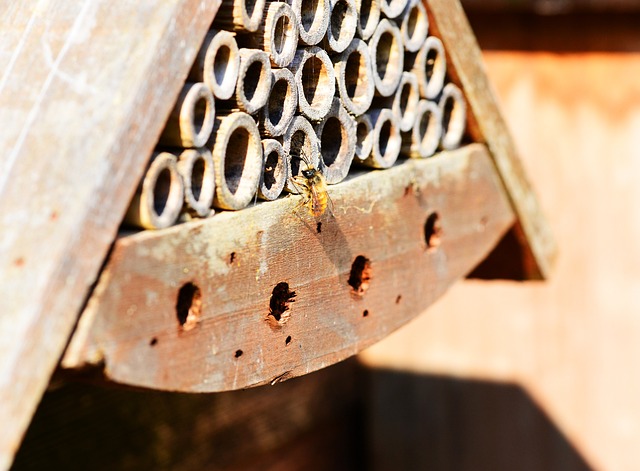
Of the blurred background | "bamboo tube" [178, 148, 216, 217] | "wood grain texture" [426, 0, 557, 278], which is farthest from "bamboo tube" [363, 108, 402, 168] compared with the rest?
the blurred background

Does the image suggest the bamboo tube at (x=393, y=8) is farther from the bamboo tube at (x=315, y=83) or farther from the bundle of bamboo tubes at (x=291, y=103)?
the bamboo tube at (x=315, y=83)

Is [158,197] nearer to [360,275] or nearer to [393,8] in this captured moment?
[360,275]

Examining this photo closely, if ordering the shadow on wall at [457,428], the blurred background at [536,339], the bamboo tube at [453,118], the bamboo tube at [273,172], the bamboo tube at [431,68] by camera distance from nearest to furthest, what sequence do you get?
the bamboo tube at [273,172] → the bamboo tube at [431,68] → the bamboo tube at [453,118] → the blurred background at [536,339] → the shadow on wall at [457,428]

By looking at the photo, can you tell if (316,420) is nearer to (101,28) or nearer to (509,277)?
(509,277)

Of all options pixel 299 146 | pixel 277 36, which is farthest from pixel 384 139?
pixel 277 36

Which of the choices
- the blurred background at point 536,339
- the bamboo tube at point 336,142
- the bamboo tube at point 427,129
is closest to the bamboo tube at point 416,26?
the bamboo tube at point 427,129

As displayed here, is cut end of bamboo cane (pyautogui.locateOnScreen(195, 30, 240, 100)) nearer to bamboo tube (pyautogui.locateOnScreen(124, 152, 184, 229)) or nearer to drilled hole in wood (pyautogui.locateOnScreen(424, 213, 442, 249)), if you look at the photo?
bamboo tube (pyautogui.locateOnScreen(124, 152, 184, 229))

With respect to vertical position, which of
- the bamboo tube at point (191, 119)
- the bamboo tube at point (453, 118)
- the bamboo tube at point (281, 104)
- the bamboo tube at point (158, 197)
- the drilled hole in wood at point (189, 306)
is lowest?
the drilled hole in wood at point (189, 306)
